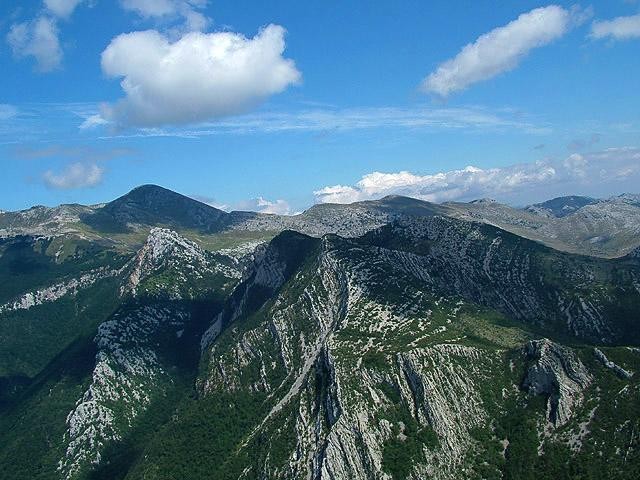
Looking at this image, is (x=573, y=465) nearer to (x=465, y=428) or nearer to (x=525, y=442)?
(x=525, y=442)

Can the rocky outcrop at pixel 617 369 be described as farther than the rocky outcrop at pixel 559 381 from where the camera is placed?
Yes

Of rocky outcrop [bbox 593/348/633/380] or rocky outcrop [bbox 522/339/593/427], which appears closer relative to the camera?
rocky outcrop [bbox 522/339/593/427]

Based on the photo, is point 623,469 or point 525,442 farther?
point 525,442

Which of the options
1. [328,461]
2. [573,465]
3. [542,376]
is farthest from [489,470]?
[328,461]

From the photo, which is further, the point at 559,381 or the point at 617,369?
the point at 617,369

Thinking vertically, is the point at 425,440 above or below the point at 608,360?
below

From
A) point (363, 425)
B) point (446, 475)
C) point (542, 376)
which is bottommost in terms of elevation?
point (446, 475)

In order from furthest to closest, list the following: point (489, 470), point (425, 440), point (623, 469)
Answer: point (425, 440) < point (489, 470) < point (623, 469)

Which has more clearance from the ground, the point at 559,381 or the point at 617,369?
the point at 617,369
